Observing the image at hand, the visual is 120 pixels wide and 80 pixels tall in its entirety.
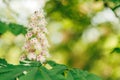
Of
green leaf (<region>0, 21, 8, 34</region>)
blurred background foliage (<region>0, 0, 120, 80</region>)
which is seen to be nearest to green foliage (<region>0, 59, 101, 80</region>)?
green leaf (<region>0, 21, 8, 34</region>)

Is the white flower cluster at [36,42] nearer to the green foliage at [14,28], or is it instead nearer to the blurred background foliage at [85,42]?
the green foliage at [14,28]

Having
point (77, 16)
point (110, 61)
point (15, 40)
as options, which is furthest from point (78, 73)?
point (110, 61)

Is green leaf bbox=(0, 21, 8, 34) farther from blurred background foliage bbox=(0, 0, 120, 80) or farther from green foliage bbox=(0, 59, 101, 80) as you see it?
blurred background foliage bbox=(0, 0, 120, 80)

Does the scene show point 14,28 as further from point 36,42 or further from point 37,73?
point 37,73

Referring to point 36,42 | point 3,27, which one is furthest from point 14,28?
point 36,42

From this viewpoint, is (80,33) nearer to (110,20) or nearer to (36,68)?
(110,20)
